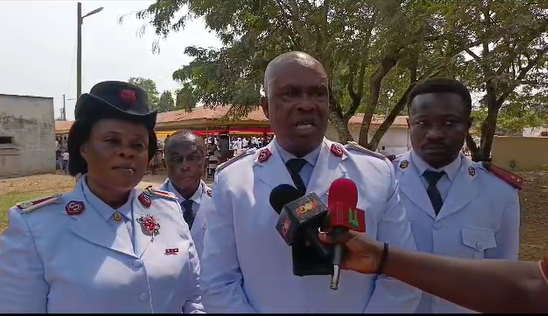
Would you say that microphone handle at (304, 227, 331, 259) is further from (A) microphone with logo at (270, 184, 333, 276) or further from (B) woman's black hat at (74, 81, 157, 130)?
(B) woman's black hat at (74, 81, 157, 130)

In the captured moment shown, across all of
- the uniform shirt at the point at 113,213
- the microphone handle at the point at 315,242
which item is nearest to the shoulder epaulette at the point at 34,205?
the uniform shirt at the point at 113,213

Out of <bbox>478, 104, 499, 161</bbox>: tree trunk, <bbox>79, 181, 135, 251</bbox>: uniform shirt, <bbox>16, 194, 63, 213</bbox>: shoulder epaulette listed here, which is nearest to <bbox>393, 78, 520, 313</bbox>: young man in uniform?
<bbox>79, 181, 135, 251</bbox>: uniform shirt

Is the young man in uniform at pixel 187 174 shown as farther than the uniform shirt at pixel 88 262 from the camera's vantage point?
Yes

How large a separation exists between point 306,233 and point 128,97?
1181 mm

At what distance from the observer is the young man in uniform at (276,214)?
6.19 feet

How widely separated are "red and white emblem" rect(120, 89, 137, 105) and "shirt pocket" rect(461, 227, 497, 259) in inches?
63.9

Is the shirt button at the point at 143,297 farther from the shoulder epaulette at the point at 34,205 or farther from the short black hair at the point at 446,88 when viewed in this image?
the short black hair at the point at 446,88

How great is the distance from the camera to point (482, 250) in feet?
7.64

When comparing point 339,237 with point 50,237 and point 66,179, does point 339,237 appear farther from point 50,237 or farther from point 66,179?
point 66,179

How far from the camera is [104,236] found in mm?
2066

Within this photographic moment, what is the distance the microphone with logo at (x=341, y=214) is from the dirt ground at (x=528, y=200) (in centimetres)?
660

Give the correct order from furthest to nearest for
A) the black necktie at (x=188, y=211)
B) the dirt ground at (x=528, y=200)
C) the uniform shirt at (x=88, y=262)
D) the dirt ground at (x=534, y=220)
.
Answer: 1. the dirt ground at (x=528, y=200)
2. the dirt ground at (x=534, y=220)
3. the black necktie at (x=188, y=211)
4. the uniform shirt at (x=88, y=262)

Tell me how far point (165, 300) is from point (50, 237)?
520mm

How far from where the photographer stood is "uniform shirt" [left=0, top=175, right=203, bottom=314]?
1883 mm
